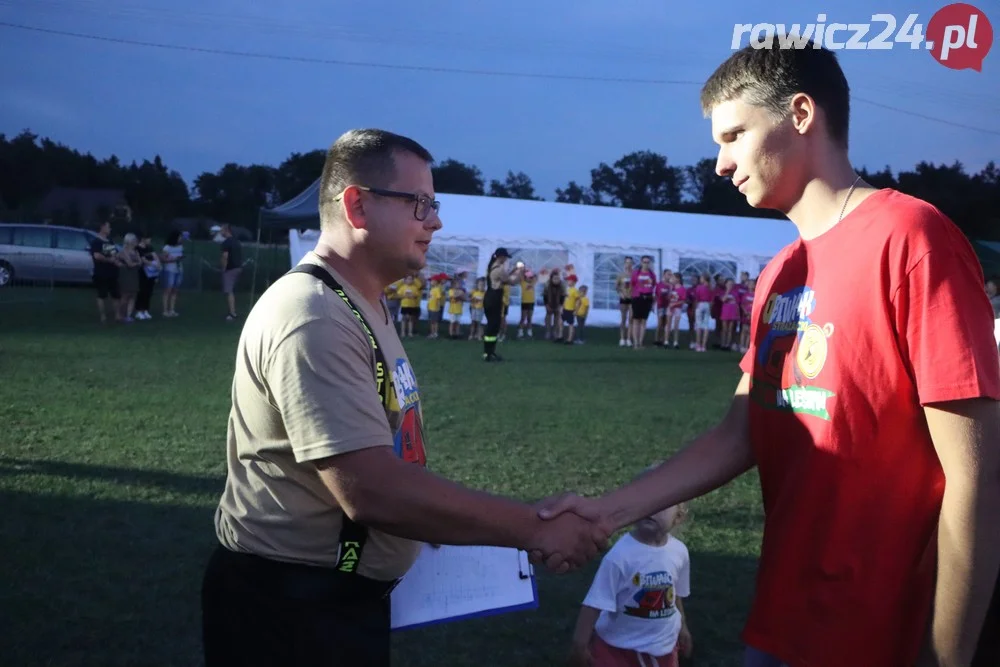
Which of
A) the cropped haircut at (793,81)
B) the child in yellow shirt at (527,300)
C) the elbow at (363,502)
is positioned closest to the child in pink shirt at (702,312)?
the child in yellow shirt at (527,300)

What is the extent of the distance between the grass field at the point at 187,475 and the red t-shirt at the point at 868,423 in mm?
2433

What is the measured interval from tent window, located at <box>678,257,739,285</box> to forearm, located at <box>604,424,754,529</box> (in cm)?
2084

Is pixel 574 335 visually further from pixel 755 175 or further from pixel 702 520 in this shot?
pixel 755 175

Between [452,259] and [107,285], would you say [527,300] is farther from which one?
[107,285]

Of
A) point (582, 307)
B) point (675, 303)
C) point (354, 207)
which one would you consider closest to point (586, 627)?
point (354, 207)

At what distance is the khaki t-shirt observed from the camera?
1.95m

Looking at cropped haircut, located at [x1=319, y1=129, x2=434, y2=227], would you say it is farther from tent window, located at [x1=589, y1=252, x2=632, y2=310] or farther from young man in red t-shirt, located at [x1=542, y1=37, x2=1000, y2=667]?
tent window, located at [x1=589, y1=252, x2=632, y2=310]

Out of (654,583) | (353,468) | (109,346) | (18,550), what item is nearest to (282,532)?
(353,468)

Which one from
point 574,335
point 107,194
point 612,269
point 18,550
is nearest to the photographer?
point 18,550

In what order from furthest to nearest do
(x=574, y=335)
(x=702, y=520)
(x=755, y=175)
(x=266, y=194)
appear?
(x=266, y=194) < (x=574, y=335) < (x=702, y=520) < (x=755, y=175)

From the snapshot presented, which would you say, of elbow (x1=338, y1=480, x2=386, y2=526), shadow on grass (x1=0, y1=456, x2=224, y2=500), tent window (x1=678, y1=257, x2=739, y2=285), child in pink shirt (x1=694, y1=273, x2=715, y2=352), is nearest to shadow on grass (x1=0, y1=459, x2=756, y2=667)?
shadow on grass (x1=0, y1=456, x2=224, y2=500)

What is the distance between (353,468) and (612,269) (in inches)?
842

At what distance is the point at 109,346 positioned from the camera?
570 inches

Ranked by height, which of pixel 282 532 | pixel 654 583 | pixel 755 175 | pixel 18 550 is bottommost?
pixel 18 550
